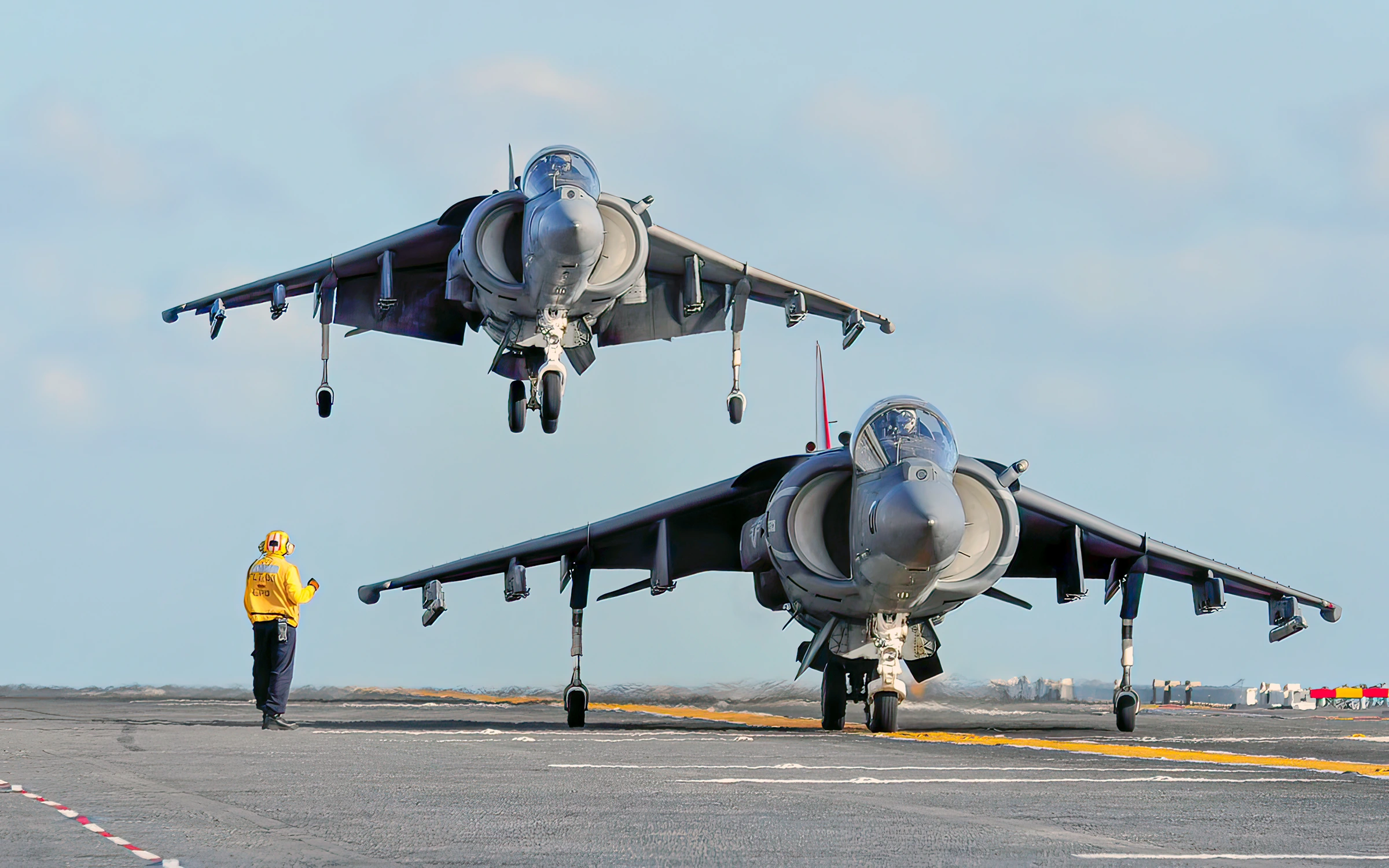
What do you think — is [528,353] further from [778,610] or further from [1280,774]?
[1280,774]

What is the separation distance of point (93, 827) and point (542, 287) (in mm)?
14071

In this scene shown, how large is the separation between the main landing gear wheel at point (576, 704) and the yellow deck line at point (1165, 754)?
474 centimetres

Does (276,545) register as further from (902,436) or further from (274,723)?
(902,436)

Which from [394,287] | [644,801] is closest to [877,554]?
[644,801]

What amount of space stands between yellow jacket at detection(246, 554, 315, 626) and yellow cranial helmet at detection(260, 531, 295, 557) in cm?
7

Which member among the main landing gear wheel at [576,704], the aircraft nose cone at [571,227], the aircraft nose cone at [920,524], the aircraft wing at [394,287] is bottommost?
the main landing gear wheel at [576,704]

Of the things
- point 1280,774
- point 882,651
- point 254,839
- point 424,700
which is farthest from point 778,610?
point 424,700

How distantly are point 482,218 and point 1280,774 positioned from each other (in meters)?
13.3

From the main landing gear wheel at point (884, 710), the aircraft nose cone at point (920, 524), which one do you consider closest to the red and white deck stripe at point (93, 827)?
the aircraft nose cone at point (920, 524)

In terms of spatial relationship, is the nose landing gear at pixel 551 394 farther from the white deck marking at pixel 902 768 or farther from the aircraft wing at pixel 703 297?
the white deck marking at pixel 902 768

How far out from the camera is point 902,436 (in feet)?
54.4

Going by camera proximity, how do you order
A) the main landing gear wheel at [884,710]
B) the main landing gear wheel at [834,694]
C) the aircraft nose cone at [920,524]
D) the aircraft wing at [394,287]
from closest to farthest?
the aircraft nose cone at [920,524]
the main landing gear wheel at [884,710]
the main landing gear wheel at [834,694]
the aircraft wing at [394,287]

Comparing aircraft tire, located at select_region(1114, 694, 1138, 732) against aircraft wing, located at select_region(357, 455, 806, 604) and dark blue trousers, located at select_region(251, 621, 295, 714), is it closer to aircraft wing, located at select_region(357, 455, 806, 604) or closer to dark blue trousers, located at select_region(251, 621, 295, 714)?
aircraft wing, located at select_region(357, 455, 806, 604)

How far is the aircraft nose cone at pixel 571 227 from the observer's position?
18.1m
